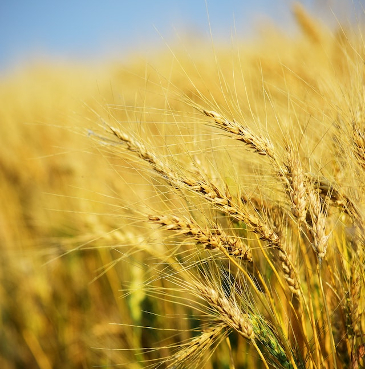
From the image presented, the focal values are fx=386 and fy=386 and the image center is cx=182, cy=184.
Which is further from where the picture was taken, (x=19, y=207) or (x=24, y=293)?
(x=19, y=207)

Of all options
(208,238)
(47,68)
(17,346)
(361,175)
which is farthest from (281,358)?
(47,68)

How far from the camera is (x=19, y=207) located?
3090 mm

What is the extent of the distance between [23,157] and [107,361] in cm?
203

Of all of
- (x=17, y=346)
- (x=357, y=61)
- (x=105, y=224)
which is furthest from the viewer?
(x=17, y=346)

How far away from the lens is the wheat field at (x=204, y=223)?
0.88 metres

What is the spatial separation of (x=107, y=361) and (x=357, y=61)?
1440 mm

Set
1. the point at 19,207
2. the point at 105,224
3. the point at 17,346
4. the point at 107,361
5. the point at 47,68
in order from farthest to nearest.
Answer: the point at 47,68 < the point at 19,207 < the point at 17,346 < the point at 105,224 < the point at 107,361

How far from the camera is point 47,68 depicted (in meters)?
9.21

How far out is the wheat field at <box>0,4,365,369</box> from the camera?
88 cm

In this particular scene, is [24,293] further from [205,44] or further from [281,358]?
[205,44]

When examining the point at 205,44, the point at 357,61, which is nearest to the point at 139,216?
the point at 357,61

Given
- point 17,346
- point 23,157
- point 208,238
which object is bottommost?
point 17,346

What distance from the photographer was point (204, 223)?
946 millimetres

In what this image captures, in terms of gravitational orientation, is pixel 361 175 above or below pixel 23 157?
below
